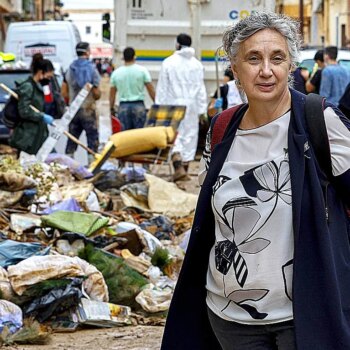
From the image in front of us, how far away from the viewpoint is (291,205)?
3.51 meters

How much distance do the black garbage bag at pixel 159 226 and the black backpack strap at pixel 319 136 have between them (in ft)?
19.5

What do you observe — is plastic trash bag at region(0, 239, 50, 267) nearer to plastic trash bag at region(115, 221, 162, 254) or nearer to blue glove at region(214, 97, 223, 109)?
plastic trash bag at region(115, 221, 162, 254)

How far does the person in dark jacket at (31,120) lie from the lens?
12.8 m

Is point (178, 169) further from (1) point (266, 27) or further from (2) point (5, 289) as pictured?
(1) point (266, 27)

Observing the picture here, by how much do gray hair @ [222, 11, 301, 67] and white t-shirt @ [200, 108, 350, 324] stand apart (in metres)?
0.23

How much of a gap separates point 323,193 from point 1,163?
684 centimetres

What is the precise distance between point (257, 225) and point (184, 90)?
1203 centimetres

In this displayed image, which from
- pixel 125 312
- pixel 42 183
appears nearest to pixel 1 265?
pixel 125 312

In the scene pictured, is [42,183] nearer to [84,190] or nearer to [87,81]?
[84,190]

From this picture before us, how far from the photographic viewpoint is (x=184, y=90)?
1551 cm

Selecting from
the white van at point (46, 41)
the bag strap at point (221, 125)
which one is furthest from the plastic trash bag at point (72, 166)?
the white van at point (46, 41)

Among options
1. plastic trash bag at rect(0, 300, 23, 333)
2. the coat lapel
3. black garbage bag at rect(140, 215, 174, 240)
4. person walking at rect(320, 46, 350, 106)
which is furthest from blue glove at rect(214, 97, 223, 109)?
the coat lapel

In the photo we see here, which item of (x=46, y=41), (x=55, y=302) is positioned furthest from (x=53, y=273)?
(x=46, y=41)

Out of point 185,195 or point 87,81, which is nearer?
point 185,195
